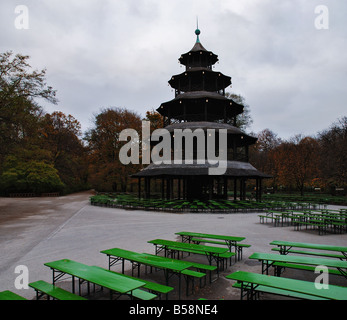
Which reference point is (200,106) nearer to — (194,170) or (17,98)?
(194,170)

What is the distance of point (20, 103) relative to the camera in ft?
64.5

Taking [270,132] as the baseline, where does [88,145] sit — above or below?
below

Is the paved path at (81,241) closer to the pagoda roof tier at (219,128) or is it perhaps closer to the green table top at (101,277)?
the green table top at (101,277)

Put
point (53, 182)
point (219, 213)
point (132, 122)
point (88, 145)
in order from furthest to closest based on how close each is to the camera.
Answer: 1. point (88, 145)
2. point (132, 122)
3. point (53, 182)
4. point (219, 213)

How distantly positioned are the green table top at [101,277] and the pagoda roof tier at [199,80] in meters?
29.7

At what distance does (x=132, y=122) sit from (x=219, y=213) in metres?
29.0

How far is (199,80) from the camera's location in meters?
33.5

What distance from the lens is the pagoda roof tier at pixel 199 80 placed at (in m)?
31.8

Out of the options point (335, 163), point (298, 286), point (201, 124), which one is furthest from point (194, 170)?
point (335, 163)

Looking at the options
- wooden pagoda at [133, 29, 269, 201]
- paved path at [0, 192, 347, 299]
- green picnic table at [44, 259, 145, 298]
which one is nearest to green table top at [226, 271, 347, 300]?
paved path at [0, 192, 347, 299]

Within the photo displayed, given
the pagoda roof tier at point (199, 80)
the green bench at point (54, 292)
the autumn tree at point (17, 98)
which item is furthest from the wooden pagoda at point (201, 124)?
the green bench at point (54, 292)

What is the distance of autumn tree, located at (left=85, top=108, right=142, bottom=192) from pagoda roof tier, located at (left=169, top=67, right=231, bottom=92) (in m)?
13.8

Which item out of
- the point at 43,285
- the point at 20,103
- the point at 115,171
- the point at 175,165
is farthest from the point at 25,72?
the point at 115,171
